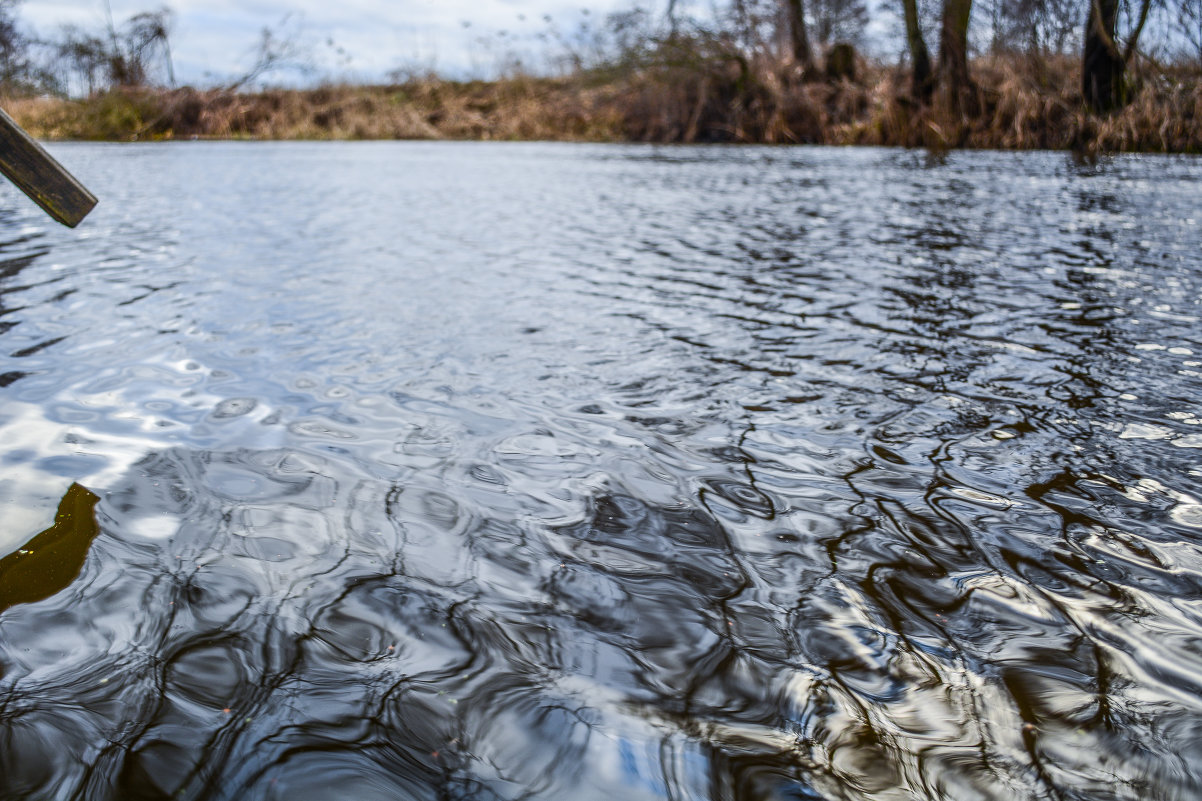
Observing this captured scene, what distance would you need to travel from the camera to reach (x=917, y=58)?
1570 cm

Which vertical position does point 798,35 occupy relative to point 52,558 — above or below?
above

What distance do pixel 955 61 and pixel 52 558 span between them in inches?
656

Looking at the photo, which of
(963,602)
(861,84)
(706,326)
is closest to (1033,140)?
(861,84)

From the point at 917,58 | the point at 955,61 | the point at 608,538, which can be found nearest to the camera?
the point at 608,538

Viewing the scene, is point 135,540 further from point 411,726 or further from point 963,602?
point 963,602

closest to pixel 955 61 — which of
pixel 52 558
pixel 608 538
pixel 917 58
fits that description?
pixel 917 58

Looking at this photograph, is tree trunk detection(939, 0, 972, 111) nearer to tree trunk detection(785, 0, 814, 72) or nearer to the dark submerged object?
tree trunk detection(785, 0, 814, 72)

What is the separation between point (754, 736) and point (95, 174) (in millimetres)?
13398

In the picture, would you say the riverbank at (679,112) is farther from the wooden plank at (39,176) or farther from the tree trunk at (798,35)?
the wooden plank at (39,176)

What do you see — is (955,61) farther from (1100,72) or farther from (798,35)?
(798,35)

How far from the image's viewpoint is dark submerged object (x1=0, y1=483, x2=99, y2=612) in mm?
1565

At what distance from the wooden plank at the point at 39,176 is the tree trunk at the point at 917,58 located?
54.1 ft

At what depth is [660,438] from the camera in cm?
239

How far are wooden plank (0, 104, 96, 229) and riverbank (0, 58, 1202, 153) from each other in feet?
48.8
